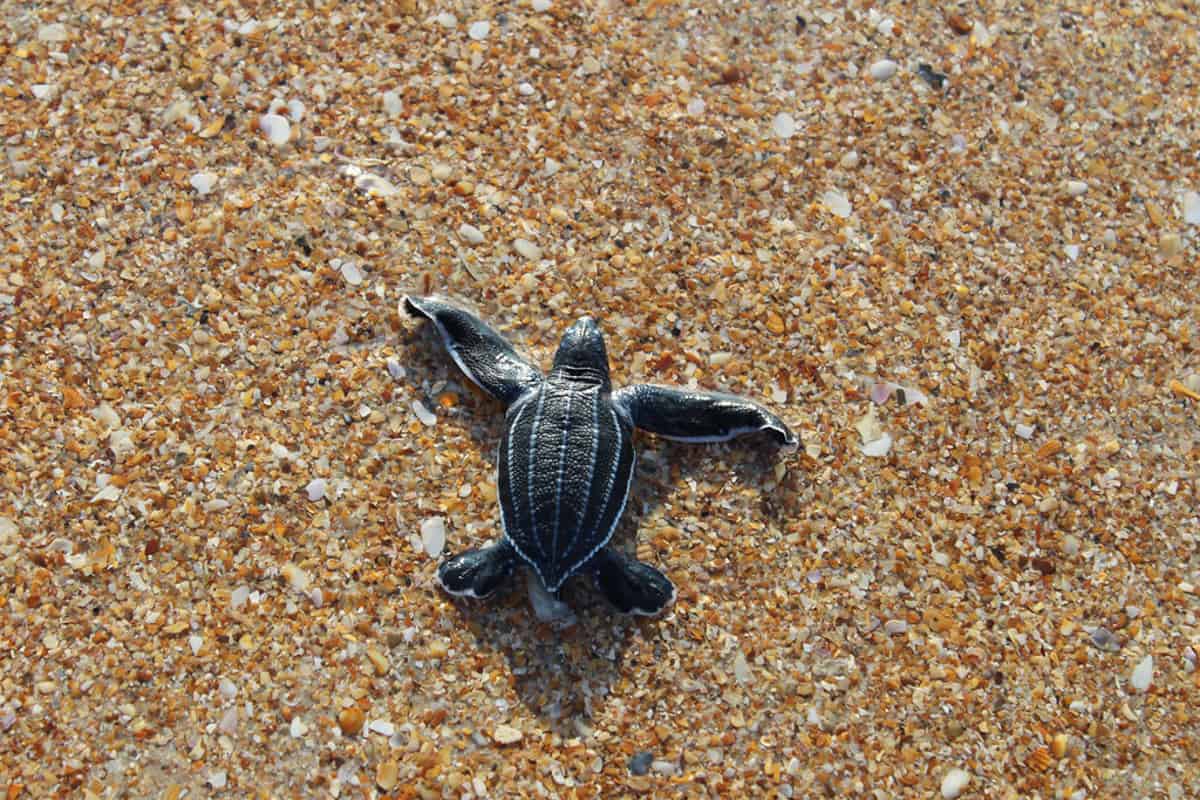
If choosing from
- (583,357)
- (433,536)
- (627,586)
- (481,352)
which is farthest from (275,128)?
(627,586)

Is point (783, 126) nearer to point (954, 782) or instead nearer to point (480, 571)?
point (480, 571)

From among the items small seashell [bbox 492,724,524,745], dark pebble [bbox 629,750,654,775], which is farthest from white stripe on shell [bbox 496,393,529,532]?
dark pebble [bbox 629,750,654,775]

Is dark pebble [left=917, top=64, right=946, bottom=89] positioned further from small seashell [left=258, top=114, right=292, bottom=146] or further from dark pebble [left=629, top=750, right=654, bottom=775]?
dark pebble [left=629, top=750, right=654, bottom=775]

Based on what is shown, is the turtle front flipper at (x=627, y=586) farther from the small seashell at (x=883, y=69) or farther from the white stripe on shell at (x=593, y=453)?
the small seashell at (x=883, y=69)

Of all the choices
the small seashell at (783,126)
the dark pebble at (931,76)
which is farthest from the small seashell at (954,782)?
the dark pebble at (931,76)

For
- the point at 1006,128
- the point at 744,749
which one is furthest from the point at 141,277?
the point at 1006,128

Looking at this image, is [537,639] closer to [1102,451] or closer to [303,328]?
[303,328]
